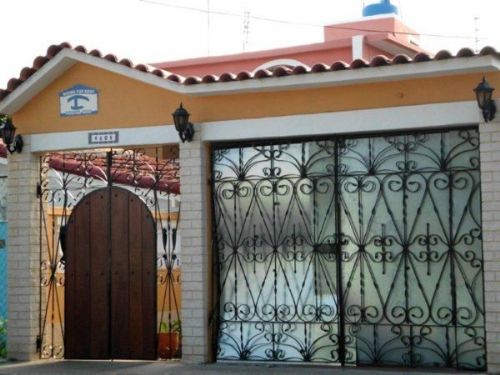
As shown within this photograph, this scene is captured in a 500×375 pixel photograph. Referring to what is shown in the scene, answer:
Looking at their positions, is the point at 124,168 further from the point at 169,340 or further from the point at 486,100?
the point at 486,100

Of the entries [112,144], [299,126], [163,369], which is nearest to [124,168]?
[112,144]

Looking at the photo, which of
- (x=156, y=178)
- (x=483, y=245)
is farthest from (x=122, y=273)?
(x=483, y=245)

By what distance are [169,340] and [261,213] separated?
1.98 metres

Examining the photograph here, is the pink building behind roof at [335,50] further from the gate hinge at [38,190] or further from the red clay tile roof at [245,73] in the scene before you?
the gate hinge at [38,190]

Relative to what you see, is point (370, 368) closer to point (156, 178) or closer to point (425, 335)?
point (425, 335)

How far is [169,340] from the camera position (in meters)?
11.3

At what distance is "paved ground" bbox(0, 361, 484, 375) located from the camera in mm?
9844

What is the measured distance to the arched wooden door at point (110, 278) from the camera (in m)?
11.0

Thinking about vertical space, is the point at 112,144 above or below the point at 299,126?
below

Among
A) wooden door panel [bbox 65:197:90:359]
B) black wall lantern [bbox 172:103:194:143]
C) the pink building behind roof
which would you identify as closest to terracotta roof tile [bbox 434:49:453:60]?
black wall lantern [bbox 172:103:194:143]

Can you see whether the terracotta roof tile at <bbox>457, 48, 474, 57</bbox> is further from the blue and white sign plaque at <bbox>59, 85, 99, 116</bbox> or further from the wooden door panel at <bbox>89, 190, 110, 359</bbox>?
the wooden door panel at <bbox>89, 190, 110, 359</bbox>

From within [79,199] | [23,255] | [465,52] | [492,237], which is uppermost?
[465,52]

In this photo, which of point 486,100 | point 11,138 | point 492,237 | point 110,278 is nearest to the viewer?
point 486,100

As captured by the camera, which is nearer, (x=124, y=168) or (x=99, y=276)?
(x=99, y=276)
